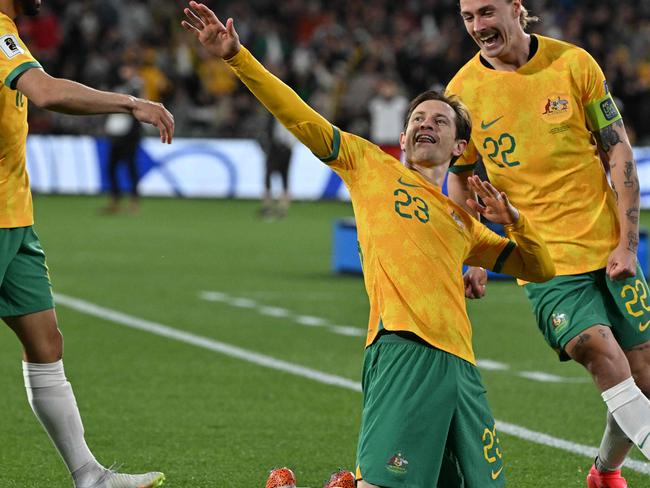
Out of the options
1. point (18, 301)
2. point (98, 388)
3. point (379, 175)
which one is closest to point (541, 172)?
point (379, 175)

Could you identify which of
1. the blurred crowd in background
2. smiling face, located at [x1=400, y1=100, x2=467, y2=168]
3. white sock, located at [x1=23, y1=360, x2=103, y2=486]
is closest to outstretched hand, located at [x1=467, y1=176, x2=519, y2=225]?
smiling face, located at [x1=400, y1=100, x2=467, y2=168]

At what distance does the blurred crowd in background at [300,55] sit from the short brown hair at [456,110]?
2014 centimetres

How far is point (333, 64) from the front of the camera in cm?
2836

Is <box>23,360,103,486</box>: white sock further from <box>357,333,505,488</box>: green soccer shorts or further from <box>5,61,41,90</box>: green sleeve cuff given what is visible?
<box>357,333,505,488</box>: green soccer shorts

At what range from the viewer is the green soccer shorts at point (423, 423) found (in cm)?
502

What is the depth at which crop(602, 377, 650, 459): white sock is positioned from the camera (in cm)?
588

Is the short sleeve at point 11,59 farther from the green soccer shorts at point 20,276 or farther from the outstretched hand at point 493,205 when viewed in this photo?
the outstretched hand at point 493,205

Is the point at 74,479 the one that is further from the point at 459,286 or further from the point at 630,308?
the point at 630,308

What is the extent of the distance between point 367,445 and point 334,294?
8628mm

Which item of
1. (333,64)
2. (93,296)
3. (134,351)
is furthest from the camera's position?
(333,64)

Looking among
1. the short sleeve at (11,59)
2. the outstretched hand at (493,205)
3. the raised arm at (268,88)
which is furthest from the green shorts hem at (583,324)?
the short sleeve at (11,59)

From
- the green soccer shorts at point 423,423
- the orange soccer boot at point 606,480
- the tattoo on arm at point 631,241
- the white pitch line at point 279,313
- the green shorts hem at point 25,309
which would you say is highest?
the tattoo on arm at point 631,241

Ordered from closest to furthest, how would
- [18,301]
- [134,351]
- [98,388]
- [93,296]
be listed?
[18,301] → [98,388] → [134,351] → [93,296]

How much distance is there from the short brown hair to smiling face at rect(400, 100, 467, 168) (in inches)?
0.7
